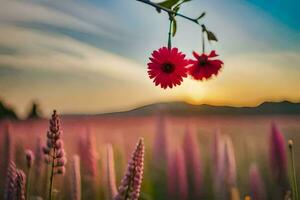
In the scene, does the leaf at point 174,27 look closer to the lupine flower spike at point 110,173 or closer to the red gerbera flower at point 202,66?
the red gerbera flower at point 202,66

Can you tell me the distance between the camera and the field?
5.12ft

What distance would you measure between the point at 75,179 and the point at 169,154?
27 centimetres

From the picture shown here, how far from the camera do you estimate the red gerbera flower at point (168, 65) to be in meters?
1.38

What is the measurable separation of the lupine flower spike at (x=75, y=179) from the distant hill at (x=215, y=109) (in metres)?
0.17

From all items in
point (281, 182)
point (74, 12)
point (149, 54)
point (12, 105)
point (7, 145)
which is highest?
point (74, 12)

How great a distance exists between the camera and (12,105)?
1.54 m

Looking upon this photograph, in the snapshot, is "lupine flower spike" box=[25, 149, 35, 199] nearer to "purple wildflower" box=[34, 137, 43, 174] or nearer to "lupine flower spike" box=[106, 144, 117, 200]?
"purple wildflower" box=[34, 137, 43, 174]

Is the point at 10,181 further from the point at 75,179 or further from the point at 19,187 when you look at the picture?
the point at 75,179

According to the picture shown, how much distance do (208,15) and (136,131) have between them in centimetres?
37

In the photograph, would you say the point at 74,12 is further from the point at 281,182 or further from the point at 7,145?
the point at 281,182

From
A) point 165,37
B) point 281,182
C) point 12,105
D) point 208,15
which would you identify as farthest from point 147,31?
point 281,182

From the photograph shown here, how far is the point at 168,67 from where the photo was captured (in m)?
1.39

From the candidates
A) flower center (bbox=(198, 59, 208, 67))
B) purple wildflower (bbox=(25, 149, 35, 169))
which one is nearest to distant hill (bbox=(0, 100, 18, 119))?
purple wildflower (bbox=(25, 149, 35, 169))

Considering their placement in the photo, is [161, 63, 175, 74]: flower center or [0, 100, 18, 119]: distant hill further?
[0, 100, 18, 119]: distant hill
